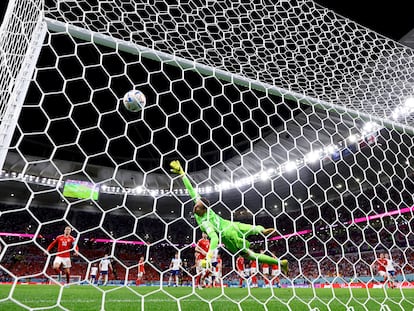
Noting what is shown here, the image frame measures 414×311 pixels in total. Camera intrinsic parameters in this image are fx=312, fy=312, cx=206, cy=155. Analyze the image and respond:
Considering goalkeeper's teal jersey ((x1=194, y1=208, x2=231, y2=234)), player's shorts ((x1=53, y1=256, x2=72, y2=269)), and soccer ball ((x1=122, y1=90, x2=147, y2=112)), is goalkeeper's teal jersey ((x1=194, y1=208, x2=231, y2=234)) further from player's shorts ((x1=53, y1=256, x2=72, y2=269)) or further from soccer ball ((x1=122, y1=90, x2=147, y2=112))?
player's shorts ((x1=53, y1=256, x2=72, y2=269))

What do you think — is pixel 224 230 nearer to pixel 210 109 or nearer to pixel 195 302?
pixel 195 302

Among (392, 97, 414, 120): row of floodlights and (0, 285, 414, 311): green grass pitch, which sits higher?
(392, 97, 414, 120): row of floodlights

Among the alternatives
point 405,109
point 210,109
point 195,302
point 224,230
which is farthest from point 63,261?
point 405,109

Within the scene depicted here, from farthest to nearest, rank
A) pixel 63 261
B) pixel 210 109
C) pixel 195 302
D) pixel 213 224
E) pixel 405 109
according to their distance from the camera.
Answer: pixel 210 109 < pixel 63 261 < pixel 405 109 < pixel 213 224 < pixel 195 302

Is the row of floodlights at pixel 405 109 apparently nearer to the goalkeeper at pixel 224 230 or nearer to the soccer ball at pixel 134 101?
the goalkeeper at pixel 224 230

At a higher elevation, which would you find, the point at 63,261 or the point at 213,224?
the point at 213,224

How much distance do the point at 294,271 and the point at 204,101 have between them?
1734cm

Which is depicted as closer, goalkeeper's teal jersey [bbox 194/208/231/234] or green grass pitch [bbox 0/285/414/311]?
green grass pitch [bbox 0/285/414/311]

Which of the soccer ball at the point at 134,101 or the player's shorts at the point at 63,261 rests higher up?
the soccer ball at the point at 134,101

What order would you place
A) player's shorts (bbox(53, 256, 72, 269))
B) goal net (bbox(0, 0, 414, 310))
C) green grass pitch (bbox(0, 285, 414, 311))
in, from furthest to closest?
1. player's shorts (bbox(53, 256, 72, 269))
2. green grass pitch (bbox(0, 285, 414, 311))
3. goal net (bbox(0, 0, 414, 310))

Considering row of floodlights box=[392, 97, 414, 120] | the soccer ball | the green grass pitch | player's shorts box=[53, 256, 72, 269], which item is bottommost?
player's shorts box=[53, 256, 72, 269]

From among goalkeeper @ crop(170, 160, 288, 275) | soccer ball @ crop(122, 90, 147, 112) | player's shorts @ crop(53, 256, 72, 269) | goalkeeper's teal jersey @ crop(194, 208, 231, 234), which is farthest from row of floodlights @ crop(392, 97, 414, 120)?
player's shorts @ crop(53, 256, 72, 269)

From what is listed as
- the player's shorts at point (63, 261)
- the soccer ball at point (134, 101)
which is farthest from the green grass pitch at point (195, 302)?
the player's shorts at point (63, 261)

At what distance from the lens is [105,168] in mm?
22078
